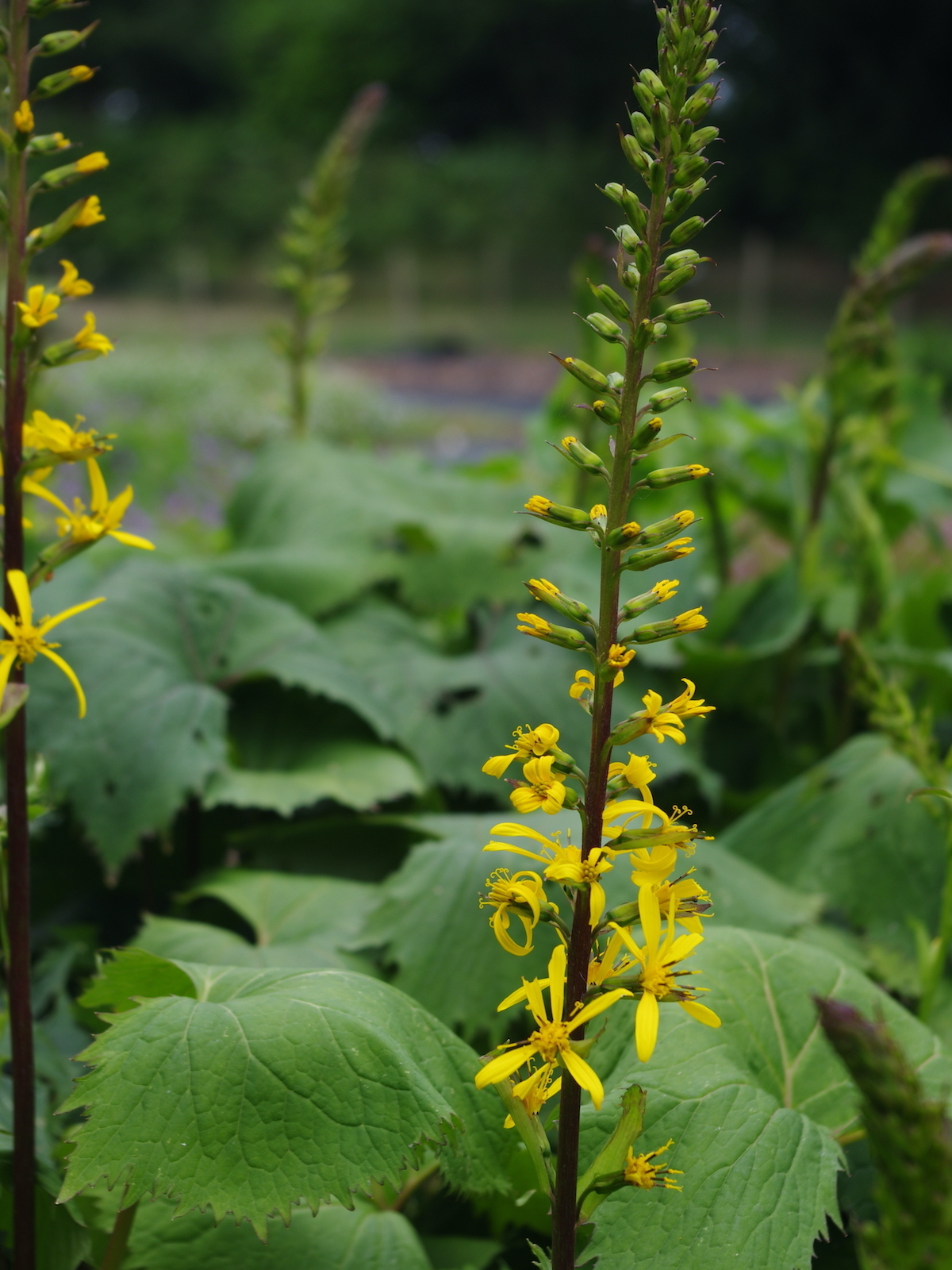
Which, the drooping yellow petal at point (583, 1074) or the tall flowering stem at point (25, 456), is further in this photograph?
the tall flowering stem at point (25, 456)

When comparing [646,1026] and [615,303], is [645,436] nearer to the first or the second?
[615,303]

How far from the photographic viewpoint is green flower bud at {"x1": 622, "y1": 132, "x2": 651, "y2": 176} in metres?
1.06

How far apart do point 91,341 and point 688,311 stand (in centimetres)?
70

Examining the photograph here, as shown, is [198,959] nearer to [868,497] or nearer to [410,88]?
[868,497]

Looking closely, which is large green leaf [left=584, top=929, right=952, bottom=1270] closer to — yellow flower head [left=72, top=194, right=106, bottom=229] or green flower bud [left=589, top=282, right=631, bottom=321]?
green flower bud [left=589, top=282, right=631, bottom=321]

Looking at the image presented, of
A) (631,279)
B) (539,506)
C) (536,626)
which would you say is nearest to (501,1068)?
(536,626)

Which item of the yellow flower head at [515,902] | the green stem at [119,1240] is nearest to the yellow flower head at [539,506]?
the yellow flower head at [515,902]

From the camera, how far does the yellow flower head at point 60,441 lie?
1.30 meters

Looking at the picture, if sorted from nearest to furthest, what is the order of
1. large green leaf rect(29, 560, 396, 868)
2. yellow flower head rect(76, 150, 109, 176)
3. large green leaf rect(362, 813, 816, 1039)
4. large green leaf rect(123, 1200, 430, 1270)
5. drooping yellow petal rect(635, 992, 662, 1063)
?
1. drooping yellow petal rect(635, 992, 662, 1063)
2. yellow flower head rect(76, 150, 109, 176)
3. large green leaf rect(123, 1200, 430, 1270)
4. large green leaf rect(362, 813, 816, 1039)
5. large green leaf rect(29, 560, 396, 868)

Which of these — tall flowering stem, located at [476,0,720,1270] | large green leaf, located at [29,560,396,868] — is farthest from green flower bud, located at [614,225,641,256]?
large green leaf, located at [29,560,396,868]

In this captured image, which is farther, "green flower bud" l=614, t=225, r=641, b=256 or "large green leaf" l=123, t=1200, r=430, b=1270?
"large green leaf" l=123, t=1200, r=430, b=1270

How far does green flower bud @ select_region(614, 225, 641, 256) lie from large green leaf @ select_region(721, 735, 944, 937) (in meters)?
1.38

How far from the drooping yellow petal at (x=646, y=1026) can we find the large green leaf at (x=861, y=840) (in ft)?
4.13

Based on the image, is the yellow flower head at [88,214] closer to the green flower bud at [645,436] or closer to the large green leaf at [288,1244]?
the green flower bud at [645,436]
